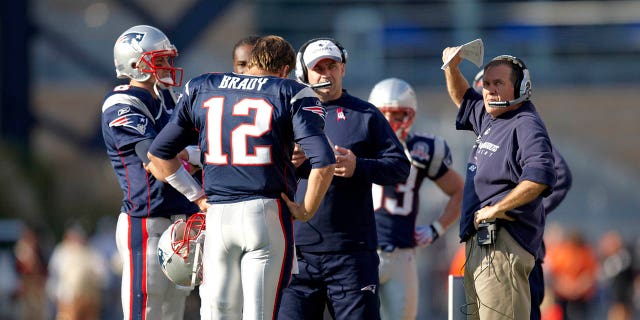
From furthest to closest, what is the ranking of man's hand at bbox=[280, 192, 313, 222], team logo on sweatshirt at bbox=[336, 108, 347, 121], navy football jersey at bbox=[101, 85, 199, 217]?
team logo on sweatshirt at bbox=[336, 108, 347, 121]
navy football jersey at bbox=[101, 85, 199, 217]
man's hand at bbox=[280, 192, 313, 222]

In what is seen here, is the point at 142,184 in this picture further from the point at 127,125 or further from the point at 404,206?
the point at 404,206

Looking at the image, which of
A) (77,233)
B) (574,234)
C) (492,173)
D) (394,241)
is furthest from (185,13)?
(492,173)

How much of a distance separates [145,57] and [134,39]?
0.60 feet

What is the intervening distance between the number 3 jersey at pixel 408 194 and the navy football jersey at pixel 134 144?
178 centimetres

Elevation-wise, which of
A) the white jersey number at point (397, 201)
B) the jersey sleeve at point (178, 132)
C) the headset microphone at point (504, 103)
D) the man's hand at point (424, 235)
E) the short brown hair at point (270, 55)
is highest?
the short brown hair at point (270, 55)

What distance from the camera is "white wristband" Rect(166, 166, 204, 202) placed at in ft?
21.7

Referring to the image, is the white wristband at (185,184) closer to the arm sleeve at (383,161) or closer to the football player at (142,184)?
the football player at (142,184)

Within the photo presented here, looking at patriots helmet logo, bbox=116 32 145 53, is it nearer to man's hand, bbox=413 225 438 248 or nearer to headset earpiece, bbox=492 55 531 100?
headset earpiece, bbox=492 55 531 100

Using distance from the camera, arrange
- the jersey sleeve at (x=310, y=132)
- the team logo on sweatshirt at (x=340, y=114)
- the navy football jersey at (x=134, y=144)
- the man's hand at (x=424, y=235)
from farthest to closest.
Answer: the man's hand at (x=424, y=235) → the team logo on sweatshirt at (x=340, y=114) → the navy football jersey at (x=134, y=144) → the jersey sleeve at (x=310, y=132)

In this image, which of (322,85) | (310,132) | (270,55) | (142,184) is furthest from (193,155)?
(310,132)

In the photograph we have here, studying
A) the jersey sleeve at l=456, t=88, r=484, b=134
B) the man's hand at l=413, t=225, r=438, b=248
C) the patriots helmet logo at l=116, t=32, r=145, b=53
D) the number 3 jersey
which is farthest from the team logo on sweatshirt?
the man's hand at l=413, t=225, r=438, b=248

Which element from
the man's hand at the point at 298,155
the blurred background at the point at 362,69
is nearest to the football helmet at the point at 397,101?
the man's hand at the point at 298,155

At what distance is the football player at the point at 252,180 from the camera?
612cm

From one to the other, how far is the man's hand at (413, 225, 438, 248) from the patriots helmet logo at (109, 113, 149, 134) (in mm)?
2539
